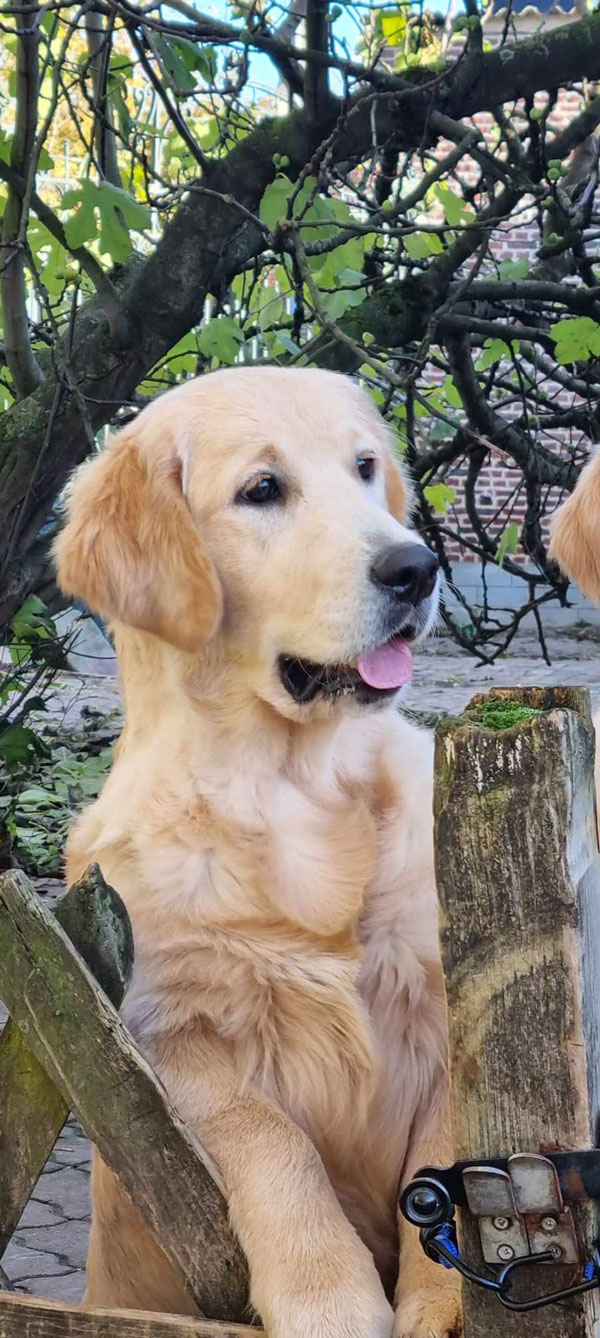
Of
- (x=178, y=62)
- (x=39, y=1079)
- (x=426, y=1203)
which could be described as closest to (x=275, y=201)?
(x=178, y=62)

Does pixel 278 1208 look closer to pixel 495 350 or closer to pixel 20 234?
pixel 20 234

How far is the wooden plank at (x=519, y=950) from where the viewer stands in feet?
4.14

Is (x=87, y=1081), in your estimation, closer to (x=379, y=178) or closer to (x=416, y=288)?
(x=416, y=288)

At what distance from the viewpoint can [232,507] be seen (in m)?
2.44

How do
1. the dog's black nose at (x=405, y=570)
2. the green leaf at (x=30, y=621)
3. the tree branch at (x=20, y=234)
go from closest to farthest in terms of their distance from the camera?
the dog's black nose at (x=405, y=570) → the tree branch at (x=20, y=234) → the green leaf at (x=30, y=621)

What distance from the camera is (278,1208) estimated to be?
1.76 metres

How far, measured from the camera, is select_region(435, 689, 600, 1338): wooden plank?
1263 millimetres

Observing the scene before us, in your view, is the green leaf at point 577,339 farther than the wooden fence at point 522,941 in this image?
Yes

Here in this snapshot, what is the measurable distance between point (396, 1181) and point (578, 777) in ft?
3.29

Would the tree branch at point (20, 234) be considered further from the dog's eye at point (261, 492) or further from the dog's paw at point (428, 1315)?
the dog's paw at point (428, 1315)

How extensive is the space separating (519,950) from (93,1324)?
2.56 ft

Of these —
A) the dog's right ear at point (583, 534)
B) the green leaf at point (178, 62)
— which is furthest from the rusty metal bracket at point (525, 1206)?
the green leaf at point (178, 62)

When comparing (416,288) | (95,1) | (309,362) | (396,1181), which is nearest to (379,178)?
(416,288)

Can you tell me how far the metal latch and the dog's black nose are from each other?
1134 mm
